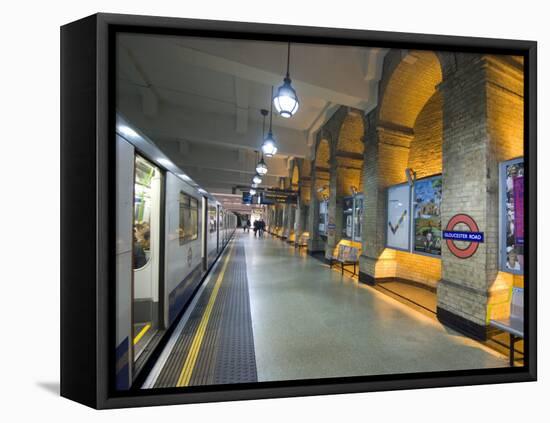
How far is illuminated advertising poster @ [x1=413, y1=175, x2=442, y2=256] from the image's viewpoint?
430cm

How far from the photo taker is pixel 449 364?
242 cm

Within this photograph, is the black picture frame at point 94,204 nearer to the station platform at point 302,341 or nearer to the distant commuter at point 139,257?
the station platform at point 302,341

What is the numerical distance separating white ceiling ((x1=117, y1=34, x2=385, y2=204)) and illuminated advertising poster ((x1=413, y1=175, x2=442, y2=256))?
8.31 ft

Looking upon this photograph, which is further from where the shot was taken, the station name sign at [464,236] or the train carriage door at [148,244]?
the station name sign at [464,236]

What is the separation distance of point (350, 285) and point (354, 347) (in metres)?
2.84

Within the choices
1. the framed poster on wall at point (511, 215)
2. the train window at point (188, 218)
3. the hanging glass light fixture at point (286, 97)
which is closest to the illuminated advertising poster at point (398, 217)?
the framed poster on wall at point (511, 215)

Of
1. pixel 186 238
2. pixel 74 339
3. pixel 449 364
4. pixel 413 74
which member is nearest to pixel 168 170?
pixel 186 238

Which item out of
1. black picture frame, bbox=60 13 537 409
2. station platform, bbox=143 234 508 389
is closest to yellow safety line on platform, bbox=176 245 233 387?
station platform, bbox=143 234 508 389

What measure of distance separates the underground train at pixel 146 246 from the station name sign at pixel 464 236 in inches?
162

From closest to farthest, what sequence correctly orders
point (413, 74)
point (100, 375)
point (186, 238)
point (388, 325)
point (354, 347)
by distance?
1. point (100, 375)
2. point (354, 347)
3. point (388, 325)
4. point (186, 238)
5. point (413, 74)

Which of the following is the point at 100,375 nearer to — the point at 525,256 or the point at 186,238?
the point at 186,238

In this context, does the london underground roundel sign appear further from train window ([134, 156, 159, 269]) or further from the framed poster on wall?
train window ([134, 156, 159, 269])

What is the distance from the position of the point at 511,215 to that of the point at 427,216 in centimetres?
173

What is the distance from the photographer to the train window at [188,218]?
3.32m
